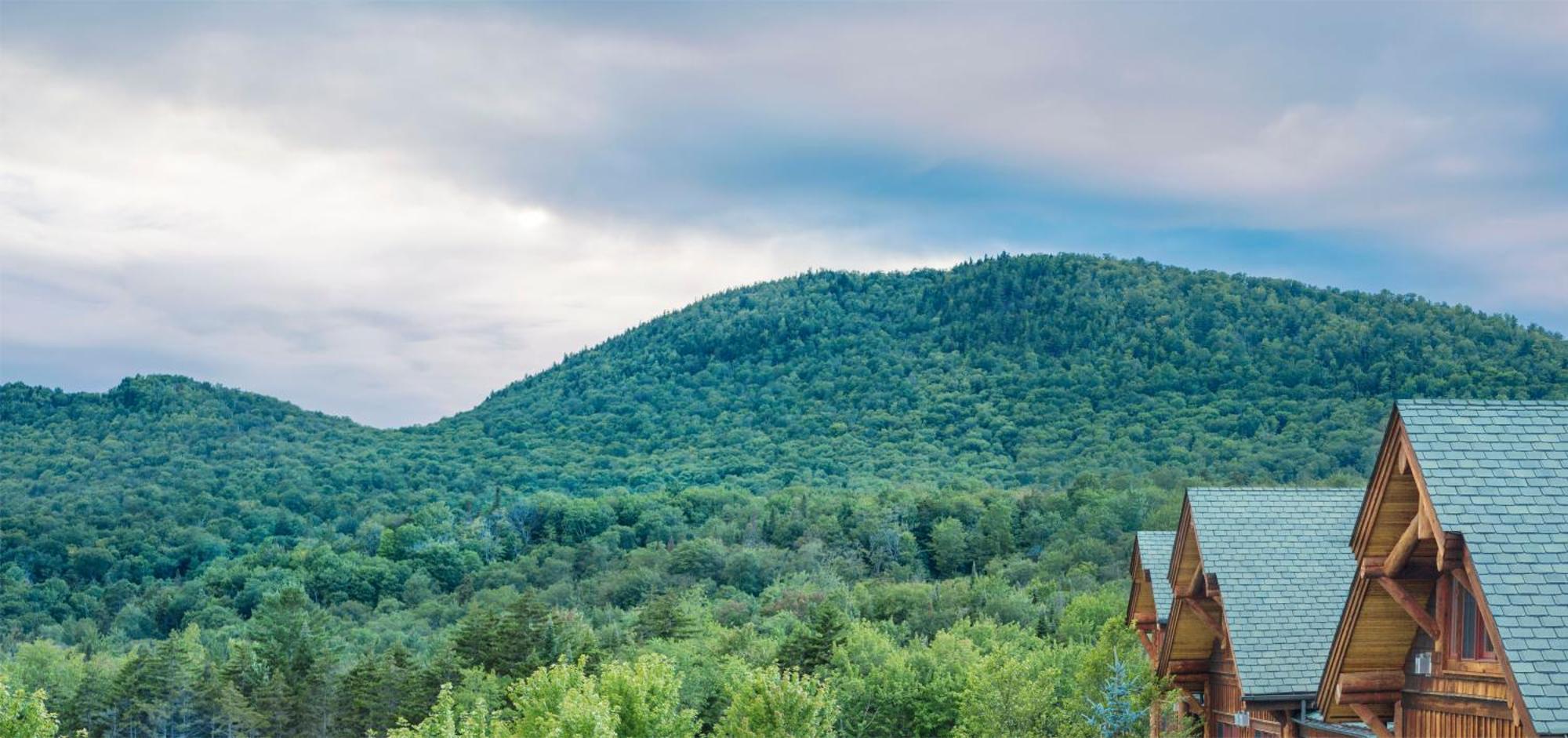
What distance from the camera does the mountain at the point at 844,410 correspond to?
121 m

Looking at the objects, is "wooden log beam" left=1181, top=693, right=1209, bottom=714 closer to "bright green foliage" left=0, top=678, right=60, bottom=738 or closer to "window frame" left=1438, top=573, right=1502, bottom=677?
"window frame" left=1438, top=573, right=1502, bottom=677

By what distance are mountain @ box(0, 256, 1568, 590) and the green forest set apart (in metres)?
0.44

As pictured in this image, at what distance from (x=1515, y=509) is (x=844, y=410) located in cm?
14395

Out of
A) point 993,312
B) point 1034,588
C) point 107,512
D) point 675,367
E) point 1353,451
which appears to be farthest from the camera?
point 675,367

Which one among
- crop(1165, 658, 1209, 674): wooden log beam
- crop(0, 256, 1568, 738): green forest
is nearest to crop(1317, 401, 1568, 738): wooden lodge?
crop(1165, 658, 1209, 674): wooden log beam

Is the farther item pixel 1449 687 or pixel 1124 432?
pixel 1124 432

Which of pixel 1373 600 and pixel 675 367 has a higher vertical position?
pixel 675 367

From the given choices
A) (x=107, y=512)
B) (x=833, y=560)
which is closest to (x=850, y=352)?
(x=833, y=560)

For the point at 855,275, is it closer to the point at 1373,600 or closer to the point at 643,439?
the point at 643,439

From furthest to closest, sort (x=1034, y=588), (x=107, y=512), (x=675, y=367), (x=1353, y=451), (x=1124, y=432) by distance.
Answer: (x=675, y=367)
(x=107, y=512)
(x=1124, y=432)
(x=1353, y=451)
(x=1034, y=588)

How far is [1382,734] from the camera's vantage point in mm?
15344

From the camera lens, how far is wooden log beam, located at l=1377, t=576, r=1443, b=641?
46.0 ft

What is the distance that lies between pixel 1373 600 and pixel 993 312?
14761 cm

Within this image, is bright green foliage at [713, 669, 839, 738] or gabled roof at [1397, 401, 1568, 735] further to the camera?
bright green foliage at [713, 669, 839, 738]
